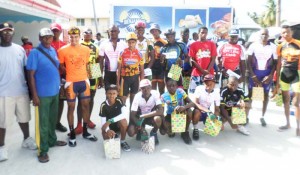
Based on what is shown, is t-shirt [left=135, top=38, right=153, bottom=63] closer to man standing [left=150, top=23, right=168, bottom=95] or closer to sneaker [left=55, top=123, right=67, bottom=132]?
man standing [left=150, top=23, right=168, bottom=95]

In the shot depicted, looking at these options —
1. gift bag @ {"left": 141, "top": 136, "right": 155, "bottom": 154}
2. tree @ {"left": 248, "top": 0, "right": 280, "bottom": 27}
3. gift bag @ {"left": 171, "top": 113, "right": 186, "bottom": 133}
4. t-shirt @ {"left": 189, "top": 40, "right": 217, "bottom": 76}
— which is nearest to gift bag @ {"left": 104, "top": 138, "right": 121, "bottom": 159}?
gift bag @ {"left": 141, "top": 136, "right": 155, "bottom": 154}

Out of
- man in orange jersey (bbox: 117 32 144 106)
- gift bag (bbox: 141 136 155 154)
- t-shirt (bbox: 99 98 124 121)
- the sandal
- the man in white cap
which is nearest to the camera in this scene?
gift bag (bbox: 141 136 155 154)

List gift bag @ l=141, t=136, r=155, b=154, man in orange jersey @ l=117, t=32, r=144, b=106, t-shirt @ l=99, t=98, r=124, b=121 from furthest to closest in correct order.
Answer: man in orange jersey @ l=117, t=32, r=144, b=106
t-shirt @ l=99, t=98, r=124, b=121
gift bag @ l=141, t=136, r=155, b=154

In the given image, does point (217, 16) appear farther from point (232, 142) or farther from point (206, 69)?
point (232, 142)

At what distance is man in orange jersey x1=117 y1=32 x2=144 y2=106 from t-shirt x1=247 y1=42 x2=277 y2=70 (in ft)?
6.81

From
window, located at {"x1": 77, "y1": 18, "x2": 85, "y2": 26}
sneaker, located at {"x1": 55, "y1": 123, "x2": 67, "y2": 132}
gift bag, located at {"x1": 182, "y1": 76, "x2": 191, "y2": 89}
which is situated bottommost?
sneaker, located at {"x1": 55, "y1": 123, "x2": 67, "y2": 132}

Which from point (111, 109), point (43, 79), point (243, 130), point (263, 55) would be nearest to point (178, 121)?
point (111, 109)

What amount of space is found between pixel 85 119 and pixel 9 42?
5.09ft

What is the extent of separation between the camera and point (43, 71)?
3586 mm

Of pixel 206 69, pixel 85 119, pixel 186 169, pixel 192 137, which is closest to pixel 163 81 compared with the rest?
pixel 206 69

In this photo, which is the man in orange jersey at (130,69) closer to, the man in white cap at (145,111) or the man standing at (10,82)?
the man in white cap at (145,111)

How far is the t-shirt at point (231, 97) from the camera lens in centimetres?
478

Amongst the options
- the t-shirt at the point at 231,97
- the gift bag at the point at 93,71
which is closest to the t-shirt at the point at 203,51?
the t-shirt at the point at 231,97

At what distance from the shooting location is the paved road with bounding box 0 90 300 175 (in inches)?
134
